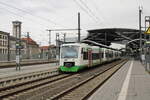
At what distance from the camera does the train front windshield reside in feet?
79.5

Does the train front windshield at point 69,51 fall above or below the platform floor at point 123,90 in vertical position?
above

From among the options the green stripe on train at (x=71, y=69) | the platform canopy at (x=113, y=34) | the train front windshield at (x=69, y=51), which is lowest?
the green stripe on train at (x=71, y=69)

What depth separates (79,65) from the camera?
24047 millimetres

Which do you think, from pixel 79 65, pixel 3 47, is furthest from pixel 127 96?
pixel 3 47

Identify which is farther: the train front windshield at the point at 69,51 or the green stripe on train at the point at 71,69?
the train front windshield at the point at 69,51

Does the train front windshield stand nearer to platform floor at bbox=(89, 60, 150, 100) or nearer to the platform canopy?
platform floor at bbox=(89, 60, 150, 100)

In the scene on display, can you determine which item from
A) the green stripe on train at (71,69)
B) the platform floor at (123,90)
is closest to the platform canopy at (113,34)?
the green stripe on train at (71,69)

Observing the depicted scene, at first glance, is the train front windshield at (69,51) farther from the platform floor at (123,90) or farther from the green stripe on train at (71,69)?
the platform floor at (123,90)

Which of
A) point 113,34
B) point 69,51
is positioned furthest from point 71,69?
point 113,34

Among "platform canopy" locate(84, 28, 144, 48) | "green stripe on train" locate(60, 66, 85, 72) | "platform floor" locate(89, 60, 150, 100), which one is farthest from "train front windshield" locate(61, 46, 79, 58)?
"platform canopy" locate(84, 28, 144, 48)

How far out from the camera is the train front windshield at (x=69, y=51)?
954 inches

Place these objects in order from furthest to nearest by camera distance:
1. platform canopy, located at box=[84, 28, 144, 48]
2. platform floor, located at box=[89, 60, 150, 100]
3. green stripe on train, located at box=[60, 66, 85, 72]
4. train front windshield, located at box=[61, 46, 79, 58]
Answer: platform canopy, located at box=[84, 28, 144, 48] → train front windshield, located at box=[61, 46, 79, 58] → green stripe on train, located at box=[60, 66, 85, 72] → platform floor, located at box=[89, 60, 150, 100]

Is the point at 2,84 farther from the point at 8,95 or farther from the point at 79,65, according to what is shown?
the point at 79,65

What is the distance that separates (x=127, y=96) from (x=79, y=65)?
513 inches
